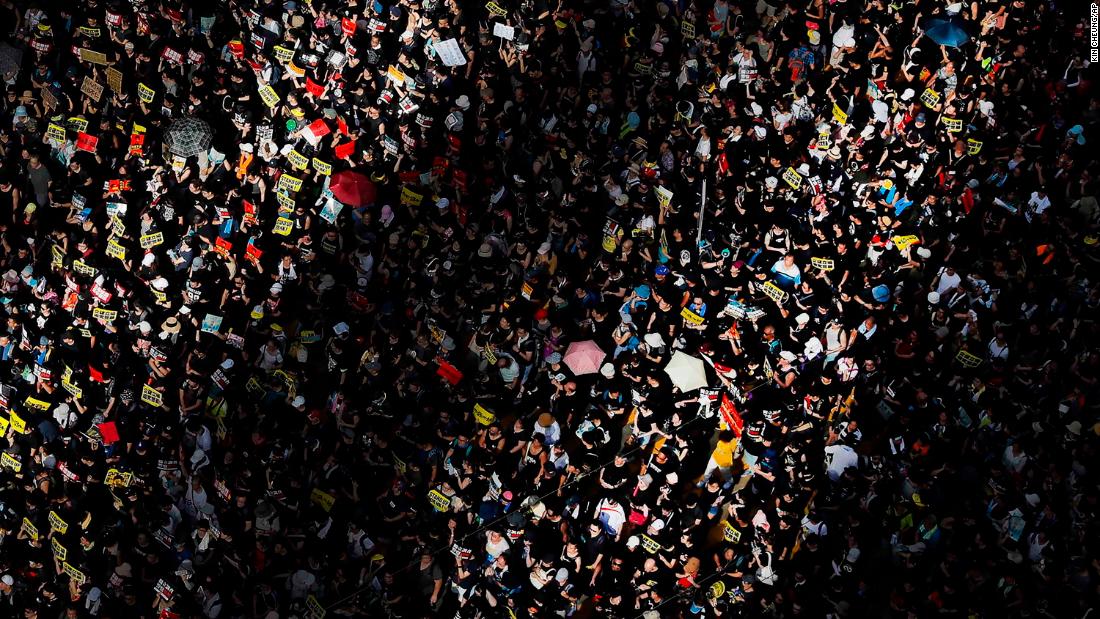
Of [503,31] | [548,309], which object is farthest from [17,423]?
[503,31]

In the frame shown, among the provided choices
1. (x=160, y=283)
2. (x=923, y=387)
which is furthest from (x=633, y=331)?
(x=160, y=283)

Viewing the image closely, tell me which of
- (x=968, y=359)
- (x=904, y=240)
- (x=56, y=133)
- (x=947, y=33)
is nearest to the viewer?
(x=968, y=359)

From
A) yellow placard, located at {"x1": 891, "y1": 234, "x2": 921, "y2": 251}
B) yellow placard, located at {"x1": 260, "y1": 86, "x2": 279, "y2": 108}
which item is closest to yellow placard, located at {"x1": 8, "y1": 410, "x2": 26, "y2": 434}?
yellow placard, located at {"x1": 260, "y1": 86, "x2": 279, "y2": 108}

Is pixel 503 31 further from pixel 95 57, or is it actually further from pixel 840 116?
pixel 95 57

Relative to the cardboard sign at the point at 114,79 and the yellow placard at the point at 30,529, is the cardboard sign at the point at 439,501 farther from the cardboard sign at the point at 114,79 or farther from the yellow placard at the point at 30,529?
the cardboard sign at the point at 114,79

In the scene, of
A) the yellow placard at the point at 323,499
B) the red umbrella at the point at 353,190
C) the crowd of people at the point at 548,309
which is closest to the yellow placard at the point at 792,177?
the crowd of people at the point at 548,309

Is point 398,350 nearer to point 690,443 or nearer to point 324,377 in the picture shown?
point 324,377
